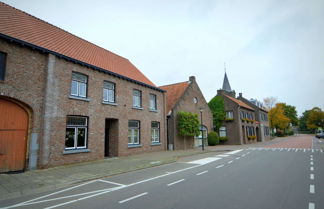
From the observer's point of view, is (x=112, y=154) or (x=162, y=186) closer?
(x=162, y=186)

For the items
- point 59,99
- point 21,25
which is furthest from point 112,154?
point 21,25

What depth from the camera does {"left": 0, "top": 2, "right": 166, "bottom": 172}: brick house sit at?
9258mm

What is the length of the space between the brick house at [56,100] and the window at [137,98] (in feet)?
0.88

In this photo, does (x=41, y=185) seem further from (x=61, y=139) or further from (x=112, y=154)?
(x=112, y=154)

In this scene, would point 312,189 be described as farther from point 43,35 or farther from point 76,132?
point 43,35

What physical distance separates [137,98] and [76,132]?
21.8 ft

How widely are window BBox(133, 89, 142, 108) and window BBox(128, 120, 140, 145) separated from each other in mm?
1543

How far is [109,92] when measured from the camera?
14641 millimetres

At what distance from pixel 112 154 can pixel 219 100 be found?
22710 mm

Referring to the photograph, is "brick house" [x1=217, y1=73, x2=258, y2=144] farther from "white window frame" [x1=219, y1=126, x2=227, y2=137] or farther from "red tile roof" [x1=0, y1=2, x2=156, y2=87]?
"red tile roof" [x1=0, y1=2, x2=156, y2=87]

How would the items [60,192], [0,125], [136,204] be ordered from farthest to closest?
[0,125]
[60,192]
[136,204]

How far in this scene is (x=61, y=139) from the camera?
426 inches

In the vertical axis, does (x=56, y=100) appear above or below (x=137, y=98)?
below

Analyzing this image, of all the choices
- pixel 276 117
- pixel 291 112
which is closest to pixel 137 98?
pixel 276 117
